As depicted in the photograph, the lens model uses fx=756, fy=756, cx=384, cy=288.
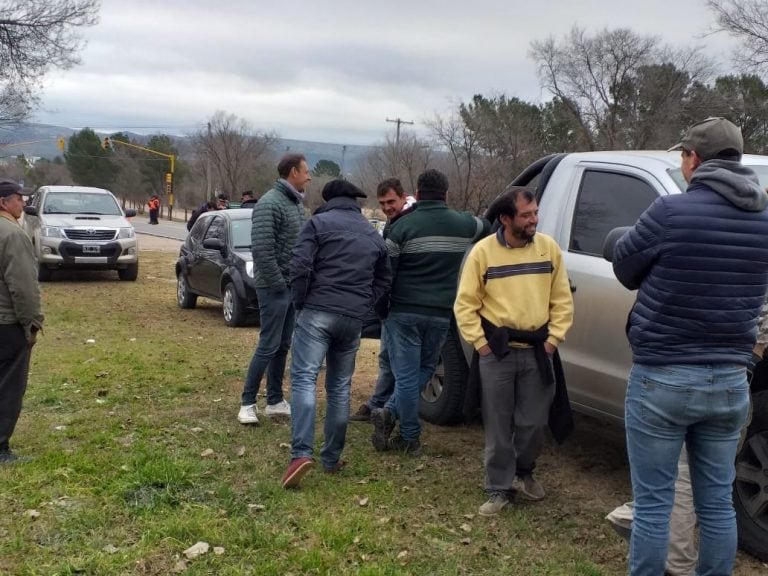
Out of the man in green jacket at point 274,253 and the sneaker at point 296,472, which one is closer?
the sneaker at point 296,472

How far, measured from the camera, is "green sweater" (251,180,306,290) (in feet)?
17.9

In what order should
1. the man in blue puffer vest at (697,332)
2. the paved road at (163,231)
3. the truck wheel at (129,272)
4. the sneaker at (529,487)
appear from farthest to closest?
the paved road at (163,231), the truck wheel at (129,272), the sneaker at (529,487), the man in blue puffer vest at (697,332)

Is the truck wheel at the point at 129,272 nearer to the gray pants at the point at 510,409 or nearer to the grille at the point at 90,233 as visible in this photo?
the grille at the point at 90,233

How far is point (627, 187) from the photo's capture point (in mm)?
4461

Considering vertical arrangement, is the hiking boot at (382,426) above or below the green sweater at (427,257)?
below

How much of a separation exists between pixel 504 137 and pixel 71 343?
107ft

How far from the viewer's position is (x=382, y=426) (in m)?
5.18

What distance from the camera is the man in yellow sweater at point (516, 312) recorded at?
13.1 ft

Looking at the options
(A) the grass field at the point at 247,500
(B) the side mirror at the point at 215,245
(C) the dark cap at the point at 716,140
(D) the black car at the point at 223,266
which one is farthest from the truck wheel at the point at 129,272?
(C) the dark cap at the point at 716,140

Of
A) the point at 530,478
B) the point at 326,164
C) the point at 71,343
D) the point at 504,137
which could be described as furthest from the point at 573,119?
the point at 326,164

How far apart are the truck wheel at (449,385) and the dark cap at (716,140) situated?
9.41 ft

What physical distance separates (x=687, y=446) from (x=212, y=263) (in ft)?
28.9

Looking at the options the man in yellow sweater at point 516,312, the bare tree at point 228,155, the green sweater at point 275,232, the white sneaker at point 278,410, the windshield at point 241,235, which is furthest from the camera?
the bare tree at point 228,155

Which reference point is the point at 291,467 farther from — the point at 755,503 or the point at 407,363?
the point at 755,503
